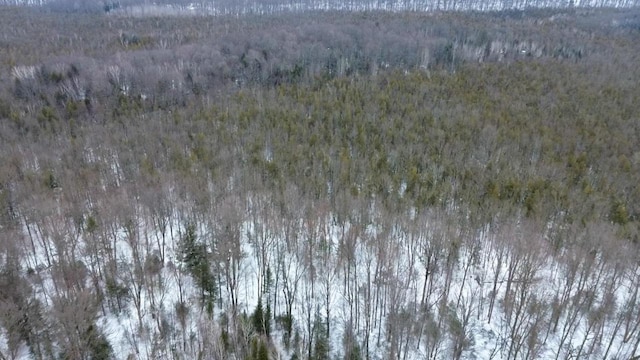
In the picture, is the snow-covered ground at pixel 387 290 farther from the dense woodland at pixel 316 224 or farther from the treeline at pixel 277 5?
the treeline at pixel 277 5

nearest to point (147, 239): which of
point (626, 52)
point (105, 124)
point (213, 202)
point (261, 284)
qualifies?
point (213, 202)

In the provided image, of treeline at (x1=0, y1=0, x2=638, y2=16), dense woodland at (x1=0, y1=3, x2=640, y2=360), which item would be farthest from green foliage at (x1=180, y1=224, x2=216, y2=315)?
treeline at (x1=0, y1=0, x2=638, y2=16)

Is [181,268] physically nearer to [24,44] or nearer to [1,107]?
[1,107]

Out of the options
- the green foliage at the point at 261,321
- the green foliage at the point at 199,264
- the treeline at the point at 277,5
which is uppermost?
the treeline at the point at 277,5

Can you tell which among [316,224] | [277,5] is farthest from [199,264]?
[277,5]

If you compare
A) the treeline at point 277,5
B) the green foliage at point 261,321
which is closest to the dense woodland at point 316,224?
the green foliage at point 261,321

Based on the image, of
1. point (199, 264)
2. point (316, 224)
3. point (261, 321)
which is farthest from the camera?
point (316, 224)

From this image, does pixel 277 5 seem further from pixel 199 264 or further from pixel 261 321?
pixel 261 321

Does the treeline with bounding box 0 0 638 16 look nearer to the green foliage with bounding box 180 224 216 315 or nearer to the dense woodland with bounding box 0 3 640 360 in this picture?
the dense woodland with bounding box 0 3 640 360
